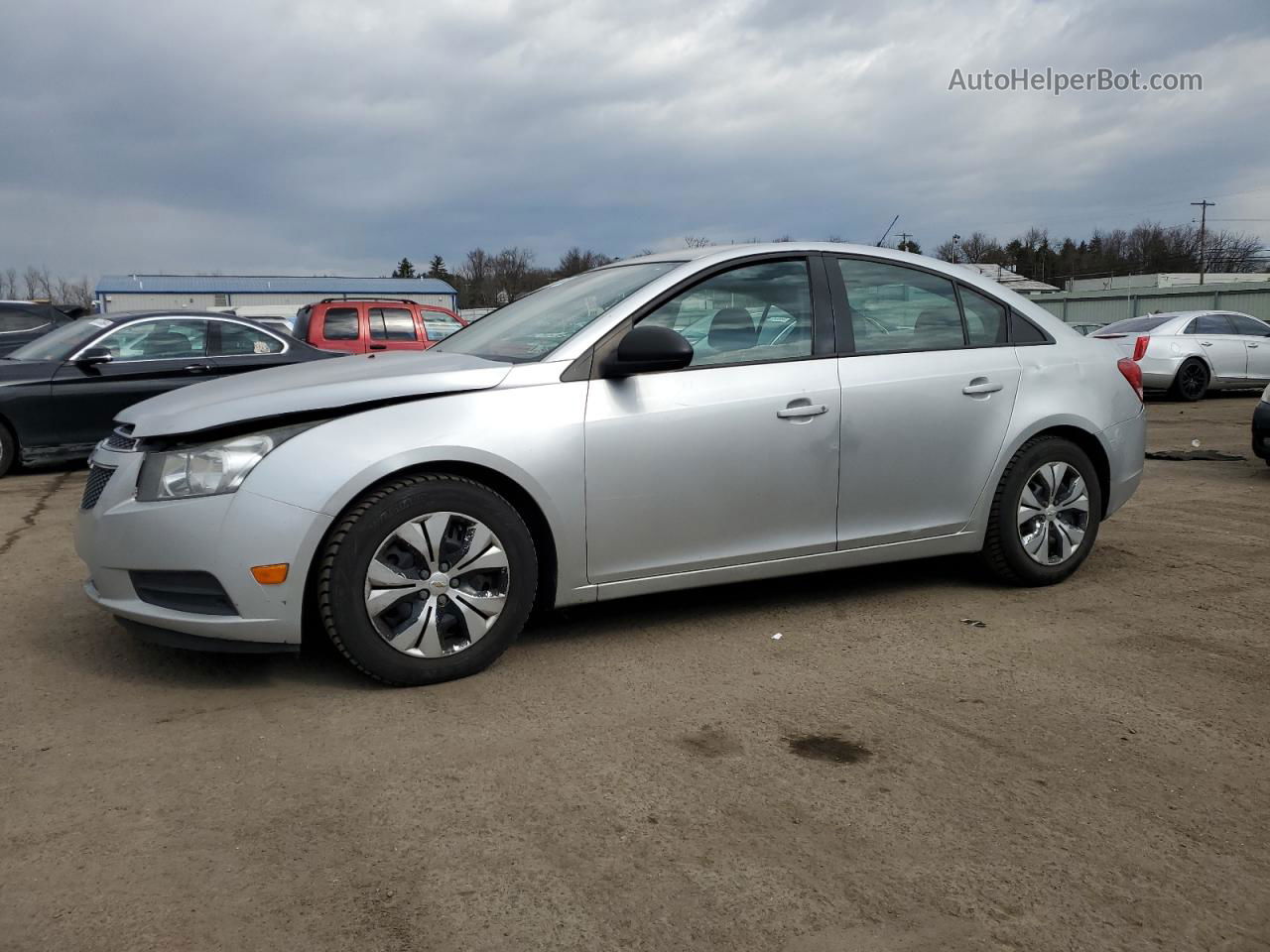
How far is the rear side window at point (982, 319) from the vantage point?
4852mm

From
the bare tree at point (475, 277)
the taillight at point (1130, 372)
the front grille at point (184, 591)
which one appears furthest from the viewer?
the bare tree at point (475, 277)

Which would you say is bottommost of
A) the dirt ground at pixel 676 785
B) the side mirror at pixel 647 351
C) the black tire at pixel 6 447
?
the dirt ground at pixel 676 785

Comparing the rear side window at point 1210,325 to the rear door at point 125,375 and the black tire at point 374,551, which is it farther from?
the black tire at point 374,551

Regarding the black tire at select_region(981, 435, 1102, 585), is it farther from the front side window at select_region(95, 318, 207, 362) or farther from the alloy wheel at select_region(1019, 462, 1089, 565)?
the front side window at select_region(95, 318, 207, 362)

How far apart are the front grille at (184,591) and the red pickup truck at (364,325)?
1138 centimetres

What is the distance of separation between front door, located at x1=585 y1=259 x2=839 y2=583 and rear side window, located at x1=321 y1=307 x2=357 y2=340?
1140 centimetres

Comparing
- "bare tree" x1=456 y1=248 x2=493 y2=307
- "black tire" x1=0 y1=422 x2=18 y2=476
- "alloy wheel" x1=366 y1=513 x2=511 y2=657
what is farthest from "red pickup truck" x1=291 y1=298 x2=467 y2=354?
"bare tree" x1=456 y1=248 x2=493 y2=307

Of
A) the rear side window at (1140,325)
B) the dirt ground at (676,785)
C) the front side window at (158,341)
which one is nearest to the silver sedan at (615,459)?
the dirt ground at (676,785)

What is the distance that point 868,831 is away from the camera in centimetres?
265

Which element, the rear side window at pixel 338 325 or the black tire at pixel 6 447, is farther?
the rear side window at pixel 338 325

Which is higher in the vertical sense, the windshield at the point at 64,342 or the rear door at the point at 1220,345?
the windshield at the point at 64,342

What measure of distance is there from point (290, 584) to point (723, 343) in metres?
1.93

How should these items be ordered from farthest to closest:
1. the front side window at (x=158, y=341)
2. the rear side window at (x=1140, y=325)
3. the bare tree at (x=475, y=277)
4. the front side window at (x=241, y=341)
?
the bare tree at (x=475, y=277), the rear side window at (x=1140, y=325), the front side window at (x=241, y=341), the front side window at (x=158, y=341)

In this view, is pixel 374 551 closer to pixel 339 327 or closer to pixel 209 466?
pixel 209 466
